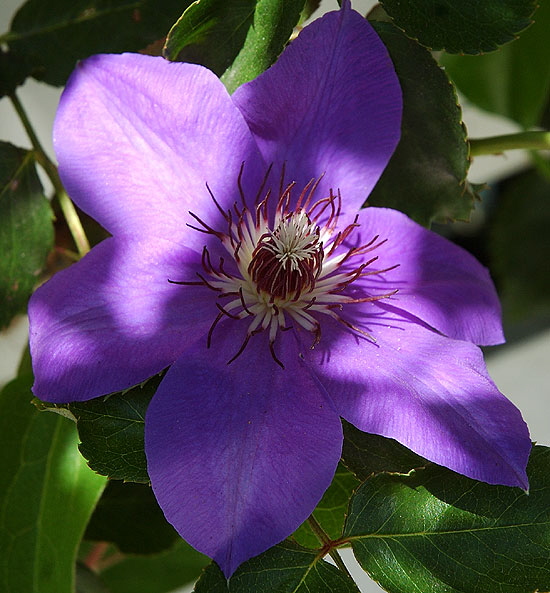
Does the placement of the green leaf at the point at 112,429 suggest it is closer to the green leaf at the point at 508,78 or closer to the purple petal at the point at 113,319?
the purple petal at the point at 113,319

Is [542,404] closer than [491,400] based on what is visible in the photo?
No

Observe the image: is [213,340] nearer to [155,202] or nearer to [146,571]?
[155,202]

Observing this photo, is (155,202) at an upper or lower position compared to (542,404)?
upper

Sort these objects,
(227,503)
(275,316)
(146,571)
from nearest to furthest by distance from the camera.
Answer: (227,503), (275,316), (146,571)

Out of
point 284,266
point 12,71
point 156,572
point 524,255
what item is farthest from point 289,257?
point 524,255

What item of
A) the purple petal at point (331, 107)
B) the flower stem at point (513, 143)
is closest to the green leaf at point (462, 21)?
the purple petal at point (331, 107)

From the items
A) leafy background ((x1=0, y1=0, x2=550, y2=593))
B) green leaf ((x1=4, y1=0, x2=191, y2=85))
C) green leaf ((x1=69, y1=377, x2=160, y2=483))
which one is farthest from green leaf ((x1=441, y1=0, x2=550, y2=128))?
green leaf ((x1=69, y1=377, x2=160, y2=483))

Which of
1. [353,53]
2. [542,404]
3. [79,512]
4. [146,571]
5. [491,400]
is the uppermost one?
[353,53]

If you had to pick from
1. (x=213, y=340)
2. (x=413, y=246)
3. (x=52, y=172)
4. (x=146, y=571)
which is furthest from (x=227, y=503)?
(x=146, y=571)
